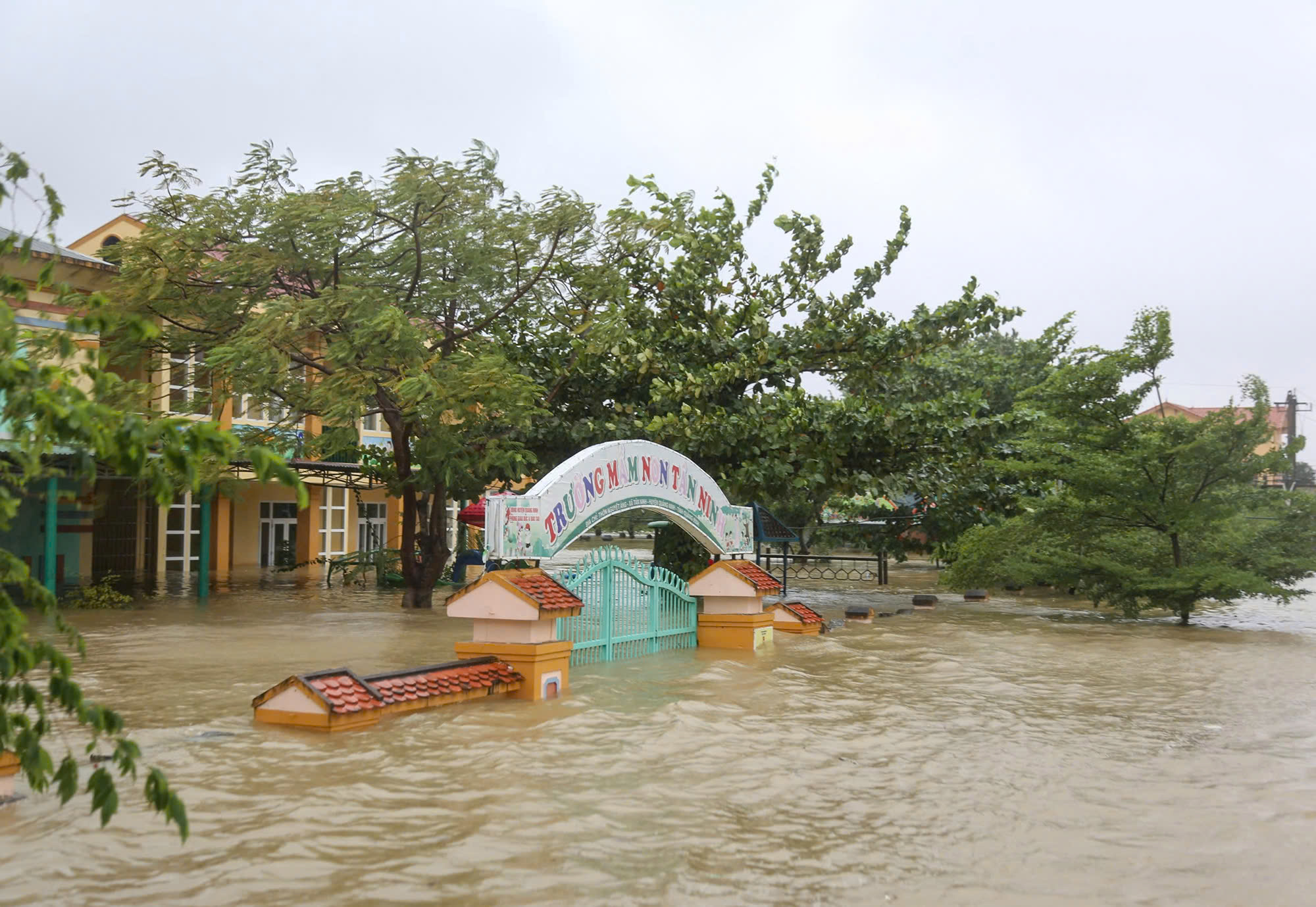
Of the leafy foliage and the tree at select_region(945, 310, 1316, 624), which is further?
the leafy foliage

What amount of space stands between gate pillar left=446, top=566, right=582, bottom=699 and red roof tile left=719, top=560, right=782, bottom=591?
4.79m

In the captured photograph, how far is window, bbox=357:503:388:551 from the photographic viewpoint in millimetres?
36750

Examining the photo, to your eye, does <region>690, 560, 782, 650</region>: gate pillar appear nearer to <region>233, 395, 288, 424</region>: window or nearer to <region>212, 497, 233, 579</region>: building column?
<region>233, 395, 288, 424</region>: window

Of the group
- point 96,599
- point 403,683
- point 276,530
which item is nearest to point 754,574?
point 403,683

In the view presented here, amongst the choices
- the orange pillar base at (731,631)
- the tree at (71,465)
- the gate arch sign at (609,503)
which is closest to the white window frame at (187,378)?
the gate arch sign at (609,503)

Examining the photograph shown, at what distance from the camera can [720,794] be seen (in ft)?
24.9

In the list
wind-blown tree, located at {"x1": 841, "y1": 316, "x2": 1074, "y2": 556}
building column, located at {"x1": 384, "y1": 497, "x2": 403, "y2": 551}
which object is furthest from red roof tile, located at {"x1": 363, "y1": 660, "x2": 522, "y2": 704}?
building column, located at {"x1": 384, "y1": 497, "x2": 403, "y2": 551}

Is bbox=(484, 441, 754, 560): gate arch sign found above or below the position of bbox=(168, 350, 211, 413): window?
below

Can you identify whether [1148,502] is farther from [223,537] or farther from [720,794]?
[223,537]

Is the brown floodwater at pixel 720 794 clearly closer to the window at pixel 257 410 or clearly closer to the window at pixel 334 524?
the window at pixel 257 410

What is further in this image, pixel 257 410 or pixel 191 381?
pixel 257 410

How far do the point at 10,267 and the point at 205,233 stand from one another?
3.65 m

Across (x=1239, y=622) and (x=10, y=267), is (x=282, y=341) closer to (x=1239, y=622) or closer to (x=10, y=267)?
(x=10, y=267)

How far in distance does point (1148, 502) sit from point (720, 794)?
15.2 m
